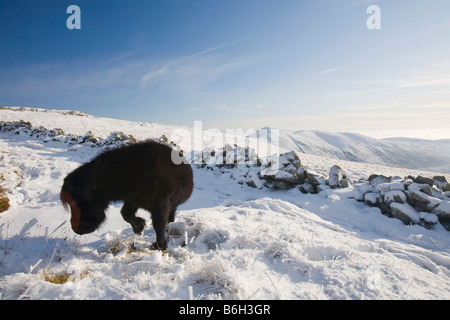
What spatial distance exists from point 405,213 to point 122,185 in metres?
7.01

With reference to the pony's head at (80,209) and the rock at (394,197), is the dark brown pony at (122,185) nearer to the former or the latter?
the pony's head at (80,209)

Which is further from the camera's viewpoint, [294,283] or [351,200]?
[351,200]

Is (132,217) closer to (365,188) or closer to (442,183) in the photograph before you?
(365,188)

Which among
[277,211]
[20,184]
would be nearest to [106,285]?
[277,211]

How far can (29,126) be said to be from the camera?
15.9 meters

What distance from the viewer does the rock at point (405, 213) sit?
5531 millimetres

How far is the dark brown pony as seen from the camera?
2801mm

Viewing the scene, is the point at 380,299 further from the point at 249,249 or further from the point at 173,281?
the point at 173,281

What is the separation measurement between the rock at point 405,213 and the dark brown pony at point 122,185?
6.22 metres

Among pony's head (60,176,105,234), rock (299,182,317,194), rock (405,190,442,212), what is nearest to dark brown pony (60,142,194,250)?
pony's head (60,176,105,234)

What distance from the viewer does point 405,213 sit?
18.4 ft

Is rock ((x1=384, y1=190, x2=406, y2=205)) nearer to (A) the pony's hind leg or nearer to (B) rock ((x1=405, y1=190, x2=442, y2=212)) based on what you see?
(B) rock ((x1=405, y1=190, x2=442, y2=212))

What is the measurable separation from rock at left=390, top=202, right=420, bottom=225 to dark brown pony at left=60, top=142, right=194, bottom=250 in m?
6.22
